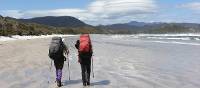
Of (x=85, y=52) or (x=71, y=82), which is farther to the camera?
(x=71, y=82)

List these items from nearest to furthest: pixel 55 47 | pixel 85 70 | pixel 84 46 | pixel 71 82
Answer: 1. pixel 84 46
2. pixel 55 47
3. pixel 85 70
4. pixel 71 82

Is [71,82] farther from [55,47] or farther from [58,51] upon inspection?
[55,47]

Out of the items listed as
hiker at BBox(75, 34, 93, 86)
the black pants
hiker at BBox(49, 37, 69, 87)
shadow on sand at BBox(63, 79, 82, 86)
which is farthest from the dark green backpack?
shadow on sand at BBox(63, 79, 82, 86)

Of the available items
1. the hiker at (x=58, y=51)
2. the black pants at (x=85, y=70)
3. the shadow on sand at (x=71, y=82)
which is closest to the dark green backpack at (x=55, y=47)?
the hiker at (x=58, y=51)

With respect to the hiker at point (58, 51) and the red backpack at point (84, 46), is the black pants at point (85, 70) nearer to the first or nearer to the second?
the red backpack at point (84, 46)

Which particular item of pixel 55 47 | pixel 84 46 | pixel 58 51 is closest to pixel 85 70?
pixel 84 46

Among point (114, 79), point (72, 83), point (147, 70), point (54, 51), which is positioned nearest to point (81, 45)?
point (54, 51)

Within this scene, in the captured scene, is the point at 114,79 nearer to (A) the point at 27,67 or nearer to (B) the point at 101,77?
(B) the point at 101,77

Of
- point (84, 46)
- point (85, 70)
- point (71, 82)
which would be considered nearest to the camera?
point (84, 46)

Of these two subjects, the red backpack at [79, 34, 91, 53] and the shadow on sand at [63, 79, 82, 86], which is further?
the shadow on sand at [63, 79, 82, 86]

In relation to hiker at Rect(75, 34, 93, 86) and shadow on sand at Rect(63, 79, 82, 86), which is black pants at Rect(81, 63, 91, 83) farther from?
shadow on sand at Rect(63, 79, 82, 86)

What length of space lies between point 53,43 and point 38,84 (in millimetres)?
1752

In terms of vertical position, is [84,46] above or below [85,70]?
above

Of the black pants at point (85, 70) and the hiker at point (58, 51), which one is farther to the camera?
the black pants at point (85, 70)
